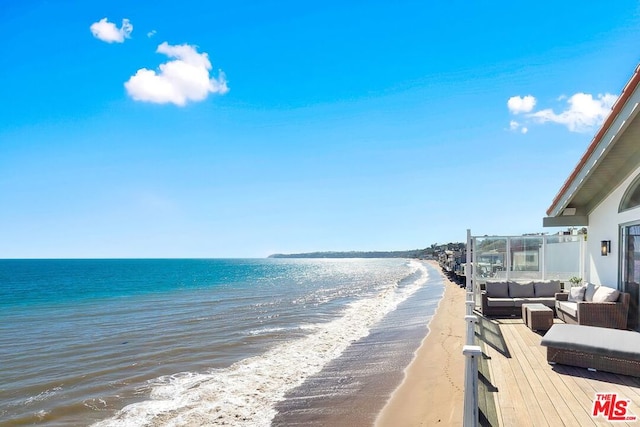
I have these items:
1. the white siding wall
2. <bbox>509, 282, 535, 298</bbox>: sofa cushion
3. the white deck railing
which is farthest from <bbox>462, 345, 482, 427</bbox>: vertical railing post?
<bbox>509, 282, 535, 298</bbox>: sofa cushion

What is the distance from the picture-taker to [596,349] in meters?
4.80

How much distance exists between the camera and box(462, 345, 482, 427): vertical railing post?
2.75m

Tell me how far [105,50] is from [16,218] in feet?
138

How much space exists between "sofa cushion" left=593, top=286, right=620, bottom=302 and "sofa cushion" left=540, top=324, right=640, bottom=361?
224 cm

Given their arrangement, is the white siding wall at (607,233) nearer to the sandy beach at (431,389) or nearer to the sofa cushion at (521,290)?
the sofa cushion at (521,290)

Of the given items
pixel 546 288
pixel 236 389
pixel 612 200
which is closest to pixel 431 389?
pixel 236 389

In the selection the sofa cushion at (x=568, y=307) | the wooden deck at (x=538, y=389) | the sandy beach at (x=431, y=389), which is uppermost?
the sofa cushion at (x=568, y=307)

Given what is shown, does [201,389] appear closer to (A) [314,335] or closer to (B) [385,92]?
(A) [314,335]

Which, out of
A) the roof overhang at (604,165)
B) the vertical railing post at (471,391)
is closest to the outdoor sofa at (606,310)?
the roof overhang at (604,165)

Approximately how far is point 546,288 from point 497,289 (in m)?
1.21

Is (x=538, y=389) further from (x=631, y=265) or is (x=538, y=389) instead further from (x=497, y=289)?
(x=497, y=289)

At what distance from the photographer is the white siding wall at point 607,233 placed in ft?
24.2

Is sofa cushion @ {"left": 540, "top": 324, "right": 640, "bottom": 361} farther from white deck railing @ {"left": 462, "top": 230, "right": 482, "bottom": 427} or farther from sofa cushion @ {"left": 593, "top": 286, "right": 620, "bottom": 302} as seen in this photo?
white deck railing @ {"left": 462, "top": 230, "right": 482, "bottom": 427}

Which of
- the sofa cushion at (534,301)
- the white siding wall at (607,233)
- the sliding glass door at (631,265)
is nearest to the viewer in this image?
the sliding glass door at (631,265)
